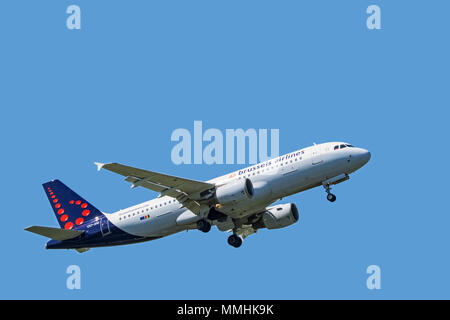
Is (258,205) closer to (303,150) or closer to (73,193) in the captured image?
(303,150)

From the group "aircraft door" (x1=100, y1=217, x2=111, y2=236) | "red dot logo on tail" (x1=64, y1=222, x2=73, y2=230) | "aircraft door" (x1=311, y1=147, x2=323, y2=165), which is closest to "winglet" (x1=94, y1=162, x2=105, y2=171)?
"aircraft door" (x1=100, y1=217, x2=111, y2=236)

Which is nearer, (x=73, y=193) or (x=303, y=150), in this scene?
(x=303, y=150)

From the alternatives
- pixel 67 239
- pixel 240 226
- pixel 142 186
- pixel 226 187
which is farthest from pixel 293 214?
pixel 67 239

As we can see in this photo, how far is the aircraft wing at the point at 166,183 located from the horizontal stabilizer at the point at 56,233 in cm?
779

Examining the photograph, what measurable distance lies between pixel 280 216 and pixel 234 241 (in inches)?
138

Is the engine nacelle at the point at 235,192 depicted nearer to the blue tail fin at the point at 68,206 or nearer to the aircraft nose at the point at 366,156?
the aircraft nose at the point at 366,156

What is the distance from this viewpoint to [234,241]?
183ft

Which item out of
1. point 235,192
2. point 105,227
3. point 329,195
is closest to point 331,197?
point 329,195

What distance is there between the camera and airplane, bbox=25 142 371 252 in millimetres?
50062

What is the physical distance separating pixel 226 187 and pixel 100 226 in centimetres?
983

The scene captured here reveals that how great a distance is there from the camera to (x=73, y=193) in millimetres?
58031

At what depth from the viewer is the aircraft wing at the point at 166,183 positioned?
48.3 metres

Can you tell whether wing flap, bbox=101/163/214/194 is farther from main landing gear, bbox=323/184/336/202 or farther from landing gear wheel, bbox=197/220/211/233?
main landing gear, bbox=323/184/336/202

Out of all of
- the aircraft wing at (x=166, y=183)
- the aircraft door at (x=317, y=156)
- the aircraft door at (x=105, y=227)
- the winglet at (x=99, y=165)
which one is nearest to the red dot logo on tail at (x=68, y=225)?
the aircraft door at (x=105, y=227)
